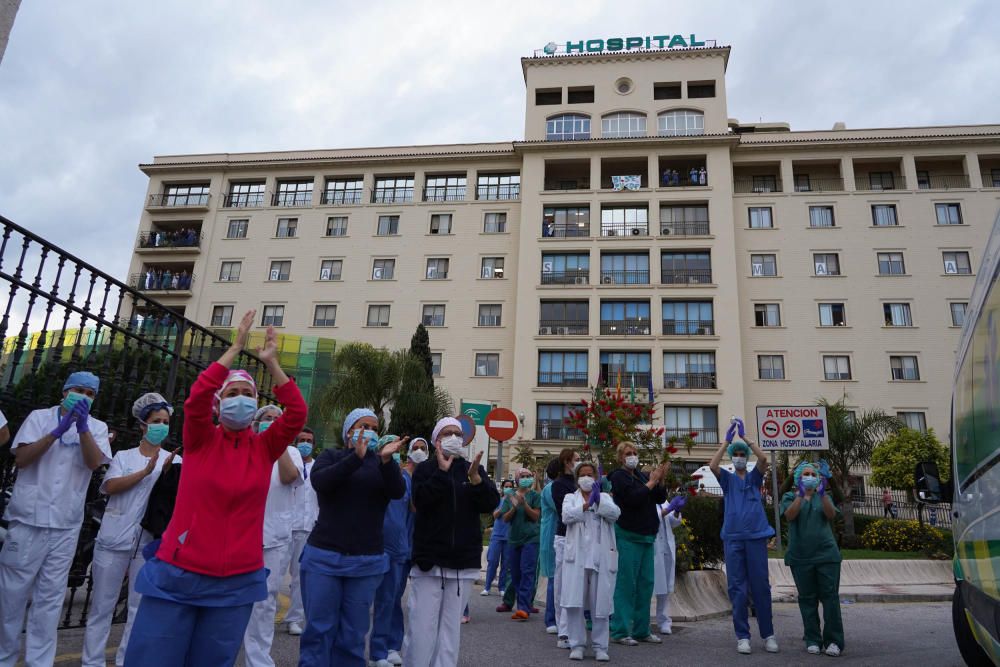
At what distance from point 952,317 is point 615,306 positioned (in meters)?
18.1

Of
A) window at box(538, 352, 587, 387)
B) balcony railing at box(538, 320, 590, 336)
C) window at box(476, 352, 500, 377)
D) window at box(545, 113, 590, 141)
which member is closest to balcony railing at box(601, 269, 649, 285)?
balcony railing at box(538, 320, 590, 336)

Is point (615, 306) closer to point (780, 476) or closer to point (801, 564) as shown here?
point (780, 476)

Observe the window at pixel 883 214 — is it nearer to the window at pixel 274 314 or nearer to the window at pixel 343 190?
the window at pixel 343 190

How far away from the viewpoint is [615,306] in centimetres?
3709

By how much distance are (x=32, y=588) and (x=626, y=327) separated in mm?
33694

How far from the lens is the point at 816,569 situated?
693 centimetres

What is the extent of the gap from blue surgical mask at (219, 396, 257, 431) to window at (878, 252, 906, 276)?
1578 inches

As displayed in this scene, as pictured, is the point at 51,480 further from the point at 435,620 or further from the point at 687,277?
the point at 687,277

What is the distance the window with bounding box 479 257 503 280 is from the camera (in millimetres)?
39375

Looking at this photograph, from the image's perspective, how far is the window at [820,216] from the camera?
37.5 m

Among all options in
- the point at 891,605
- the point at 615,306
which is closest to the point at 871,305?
the point at 615,306

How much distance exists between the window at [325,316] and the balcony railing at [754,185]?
85.1 feet

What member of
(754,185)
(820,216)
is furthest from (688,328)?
(754,185)

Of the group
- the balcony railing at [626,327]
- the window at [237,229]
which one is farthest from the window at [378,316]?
the balcony railing at [626,327]
